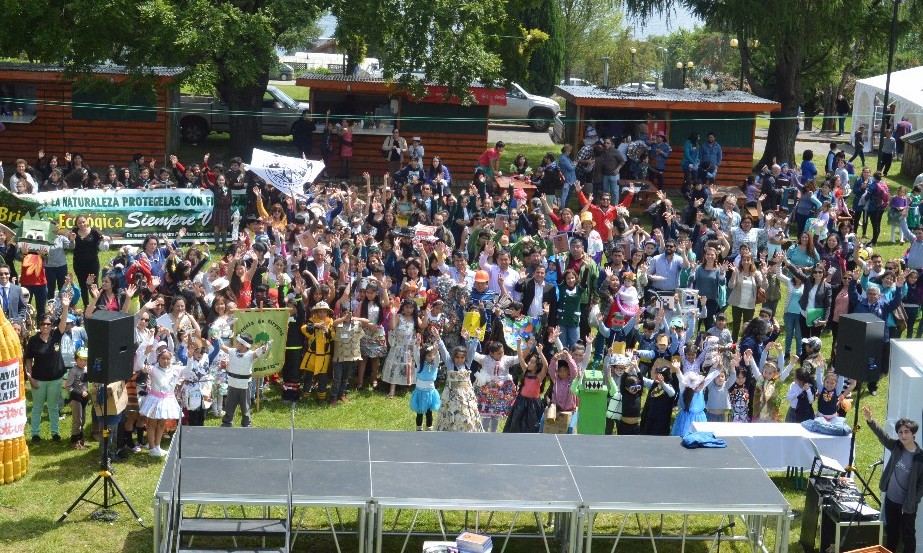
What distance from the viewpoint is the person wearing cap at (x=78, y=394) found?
1408 centimetres

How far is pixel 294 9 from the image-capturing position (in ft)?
83.9

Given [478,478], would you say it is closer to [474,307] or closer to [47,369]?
[474,307]

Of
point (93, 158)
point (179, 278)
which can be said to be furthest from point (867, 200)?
point (93, 158)

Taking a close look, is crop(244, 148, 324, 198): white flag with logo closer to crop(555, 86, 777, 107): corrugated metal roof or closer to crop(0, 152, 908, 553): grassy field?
crop(0, 152, 908, 553): grassy field

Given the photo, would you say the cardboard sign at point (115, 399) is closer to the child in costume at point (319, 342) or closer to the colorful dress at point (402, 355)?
the child in costume at point (319, 342)

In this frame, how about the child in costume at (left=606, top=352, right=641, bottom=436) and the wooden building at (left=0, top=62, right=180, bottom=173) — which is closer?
the child in costume at (left=606, top=352, right=641, bottom=436)

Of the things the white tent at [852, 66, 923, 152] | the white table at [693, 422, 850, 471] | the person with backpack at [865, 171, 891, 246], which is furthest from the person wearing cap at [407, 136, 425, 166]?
the white table at [693, 422, 850, 471]

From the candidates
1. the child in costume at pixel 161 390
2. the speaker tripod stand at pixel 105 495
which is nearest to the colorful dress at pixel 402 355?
the child in costume at pixel 161 390

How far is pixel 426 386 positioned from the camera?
48.0 ft

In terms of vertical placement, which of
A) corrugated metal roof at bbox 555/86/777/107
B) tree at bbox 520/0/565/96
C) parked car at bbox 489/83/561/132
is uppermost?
tree at bbox 520/0/565/96

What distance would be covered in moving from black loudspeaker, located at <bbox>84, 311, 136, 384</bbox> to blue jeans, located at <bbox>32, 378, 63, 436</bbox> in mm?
2174

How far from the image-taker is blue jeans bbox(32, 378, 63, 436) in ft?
47.1

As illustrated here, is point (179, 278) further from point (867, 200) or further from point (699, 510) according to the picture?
point (867, 200)

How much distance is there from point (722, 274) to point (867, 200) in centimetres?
762
